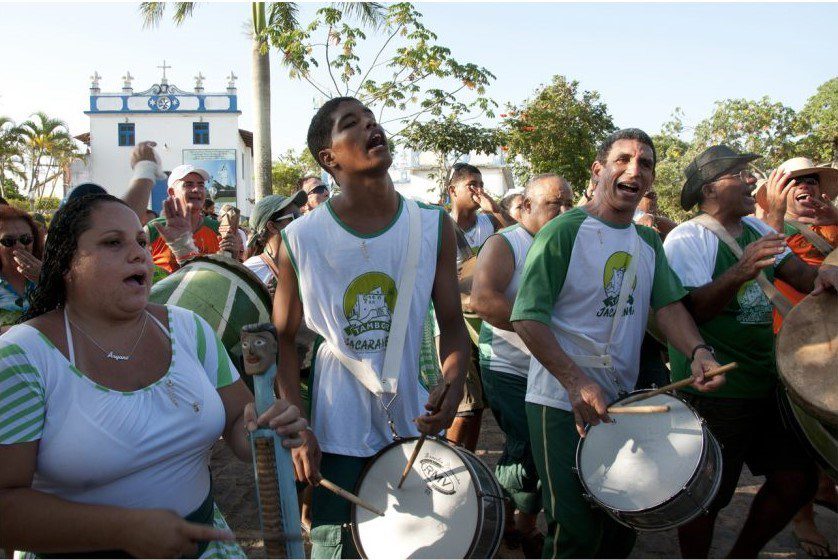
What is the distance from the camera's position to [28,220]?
4613 millimetres

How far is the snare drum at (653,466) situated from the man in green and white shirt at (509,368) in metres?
1.38

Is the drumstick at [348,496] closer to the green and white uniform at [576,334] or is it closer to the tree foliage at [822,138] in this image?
the green and white uniform at [576,334]

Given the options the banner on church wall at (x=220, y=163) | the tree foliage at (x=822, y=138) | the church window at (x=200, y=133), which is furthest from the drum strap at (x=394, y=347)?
the church window at (x=200, y=133)

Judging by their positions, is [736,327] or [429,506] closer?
[429,506]

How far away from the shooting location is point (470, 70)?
14.0 meters

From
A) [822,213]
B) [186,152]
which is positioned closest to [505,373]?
[822,213]

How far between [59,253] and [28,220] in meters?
2.48

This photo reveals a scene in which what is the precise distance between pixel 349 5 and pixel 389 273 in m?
11.5

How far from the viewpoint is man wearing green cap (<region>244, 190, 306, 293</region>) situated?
4996 mm

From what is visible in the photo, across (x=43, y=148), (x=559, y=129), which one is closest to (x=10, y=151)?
(x=43, y=148)

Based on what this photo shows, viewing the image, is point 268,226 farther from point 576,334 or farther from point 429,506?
point 429,506

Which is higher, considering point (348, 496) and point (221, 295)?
point (221, 295)

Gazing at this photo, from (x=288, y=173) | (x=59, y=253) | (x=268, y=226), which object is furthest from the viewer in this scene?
(x=288, y=173)

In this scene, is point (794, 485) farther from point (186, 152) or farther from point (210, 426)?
point (186, 152)
